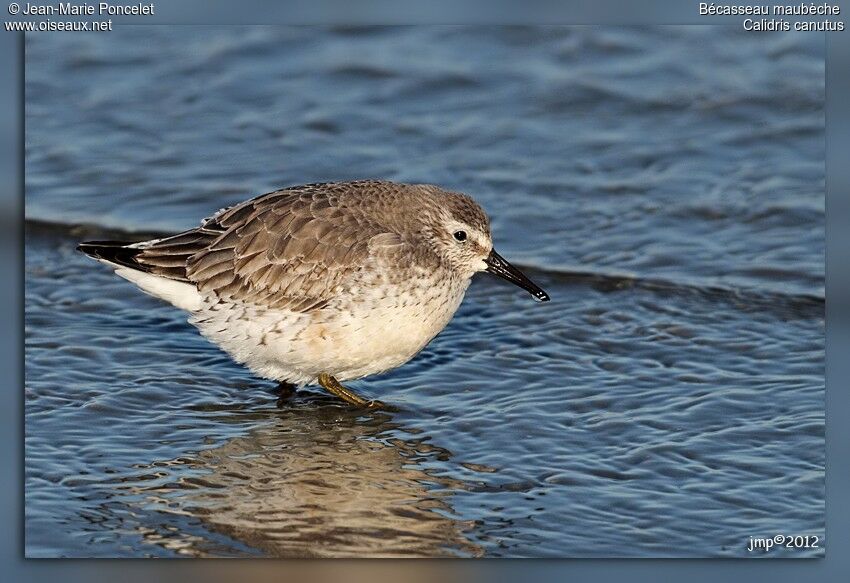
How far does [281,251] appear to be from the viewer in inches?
318

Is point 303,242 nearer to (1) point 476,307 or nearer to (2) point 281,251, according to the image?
(2) point 281,251

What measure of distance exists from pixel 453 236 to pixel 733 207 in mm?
3334

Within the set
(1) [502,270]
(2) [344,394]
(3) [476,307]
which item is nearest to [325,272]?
(2) [344,394]

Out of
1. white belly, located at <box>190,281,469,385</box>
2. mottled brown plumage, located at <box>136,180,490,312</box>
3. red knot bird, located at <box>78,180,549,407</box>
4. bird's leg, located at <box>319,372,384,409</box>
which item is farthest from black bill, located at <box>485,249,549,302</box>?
bird's leg, located at <box>319,372,384,409</box>

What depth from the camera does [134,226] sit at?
1075cm

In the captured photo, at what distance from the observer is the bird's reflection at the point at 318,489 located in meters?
6.66

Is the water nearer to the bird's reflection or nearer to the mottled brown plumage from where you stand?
the bird's reflection

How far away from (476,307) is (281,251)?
7.01 feet

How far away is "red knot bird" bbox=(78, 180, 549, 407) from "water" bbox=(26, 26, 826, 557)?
0.48 m

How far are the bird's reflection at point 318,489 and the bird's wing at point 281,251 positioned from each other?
0.77 m

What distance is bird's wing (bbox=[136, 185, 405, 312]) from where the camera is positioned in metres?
7.93

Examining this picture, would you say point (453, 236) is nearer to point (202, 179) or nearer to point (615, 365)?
point (615, 365)

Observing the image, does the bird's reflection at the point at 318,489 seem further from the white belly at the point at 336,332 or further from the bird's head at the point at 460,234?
the bird's head at the point at 460,234

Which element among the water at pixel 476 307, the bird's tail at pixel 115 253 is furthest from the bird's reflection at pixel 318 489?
the bird's tail at pixel 115 253
